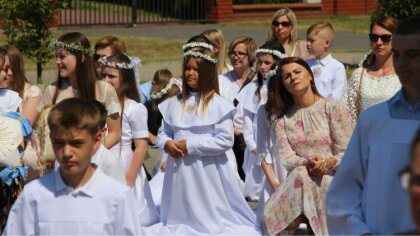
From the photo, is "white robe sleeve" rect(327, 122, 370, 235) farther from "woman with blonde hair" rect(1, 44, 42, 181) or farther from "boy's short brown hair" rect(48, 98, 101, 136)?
"woman with blonde hair" rect(1, 44, 42, 181)

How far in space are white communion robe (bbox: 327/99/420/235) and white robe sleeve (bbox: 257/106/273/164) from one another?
3.20m

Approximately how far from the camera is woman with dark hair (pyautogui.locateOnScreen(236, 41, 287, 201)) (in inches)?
365

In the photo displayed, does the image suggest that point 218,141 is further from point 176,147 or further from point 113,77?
point 113,77

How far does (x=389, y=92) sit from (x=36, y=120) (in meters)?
2.78

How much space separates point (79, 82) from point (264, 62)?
2.39 meters

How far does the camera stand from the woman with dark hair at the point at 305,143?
712 cm

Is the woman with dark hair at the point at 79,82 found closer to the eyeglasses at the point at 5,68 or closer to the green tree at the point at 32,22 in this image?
the eyeglasses at the point at 5,68

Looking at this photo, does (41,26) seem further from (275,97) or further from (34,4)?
(275,97)

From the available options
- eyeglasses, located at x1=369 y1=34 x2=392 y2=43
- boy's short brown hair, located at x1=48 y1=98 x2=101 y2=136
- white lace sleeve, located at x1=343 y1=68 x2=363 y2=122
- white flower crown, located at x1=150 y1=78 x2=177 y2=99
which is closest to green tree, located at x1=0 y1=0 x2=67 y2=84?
white flower crown, located at x1=150 y1=78 x2=177 y2=99

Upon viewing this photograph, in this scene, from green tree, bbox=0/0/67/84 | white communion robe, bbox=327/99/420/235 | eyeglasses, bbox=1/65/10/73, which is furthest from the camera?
green tree, bbox=0/0/67/84

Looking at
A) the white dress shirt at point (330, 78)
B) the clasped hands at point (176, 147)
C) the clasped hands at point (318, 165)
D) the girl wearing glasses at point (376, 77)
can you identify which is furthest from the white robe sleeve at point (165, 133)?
the white dress shirt at point (330, 78)

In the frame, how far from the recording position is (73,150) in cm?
452

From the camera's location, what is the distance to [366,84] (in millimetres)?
8023

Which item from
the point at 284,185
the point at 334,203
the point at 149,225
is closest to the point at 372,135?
the point at 334,203
